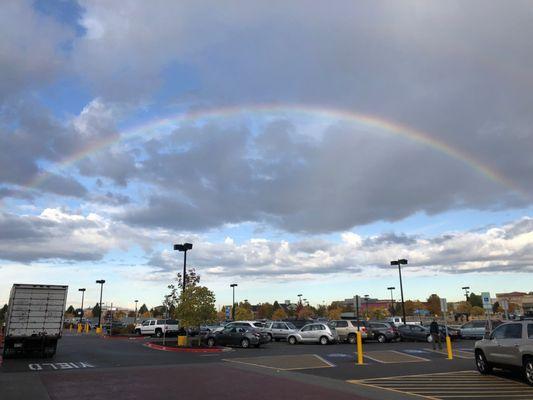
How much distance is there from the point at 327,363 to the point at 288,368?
2410 millimetres

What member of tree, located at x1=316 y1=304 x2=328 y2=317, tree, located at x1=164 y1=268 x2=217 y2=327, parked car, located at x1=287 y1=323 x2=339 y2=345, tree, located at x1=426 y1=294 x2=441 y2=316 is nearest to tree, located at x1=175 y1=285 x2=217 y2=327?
tree, located at x1=164 y1=268 x2=217 y2=327

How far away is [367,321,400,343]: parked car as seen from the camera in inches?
1291

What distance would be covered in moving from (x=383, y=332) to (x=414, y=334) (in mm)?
2215

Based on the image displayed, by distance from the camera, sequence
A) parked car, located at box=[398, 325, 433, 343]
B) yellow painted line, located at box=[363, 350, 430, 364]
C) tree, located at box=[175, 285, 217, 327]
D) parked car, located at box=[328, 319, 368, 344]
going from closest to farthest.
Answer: yellow painted line, located at box=[363, 350, 430, 364] < tree, located at box=[175, 285, 217, 327] < parked car, located at box=[328, 319, 368, 344] < parked car, located at box=[398, 325, 433, 343]

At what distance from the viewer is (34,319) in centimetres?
2108

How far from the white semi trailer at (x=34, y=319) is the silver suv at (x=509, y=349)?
59.4 ft

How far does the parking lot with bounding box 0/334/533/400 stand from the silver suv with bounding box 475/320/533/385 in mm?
439

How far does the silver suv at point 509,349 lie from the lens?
40.6 feet

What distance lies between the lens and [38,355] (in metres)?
22.0

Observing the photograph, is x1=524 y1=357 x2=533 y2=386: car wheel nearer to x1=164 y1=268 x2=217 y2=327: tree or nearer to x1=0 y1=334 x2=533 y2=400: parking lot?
x1=0 y1=334 x2=533 y2=400: parking lot

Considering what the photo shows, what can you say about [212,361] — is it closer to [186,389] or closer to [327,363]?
[327,363]

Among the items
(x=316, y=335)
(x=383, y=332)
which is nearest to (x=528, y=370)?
(x=316, y=335)

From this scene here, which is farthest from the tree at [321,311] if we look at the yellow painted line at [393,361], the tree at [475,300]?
the yellow painted line at [393,361]

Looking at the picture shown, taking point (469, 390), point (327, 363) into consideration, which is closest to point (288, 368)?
point (327, 363)
